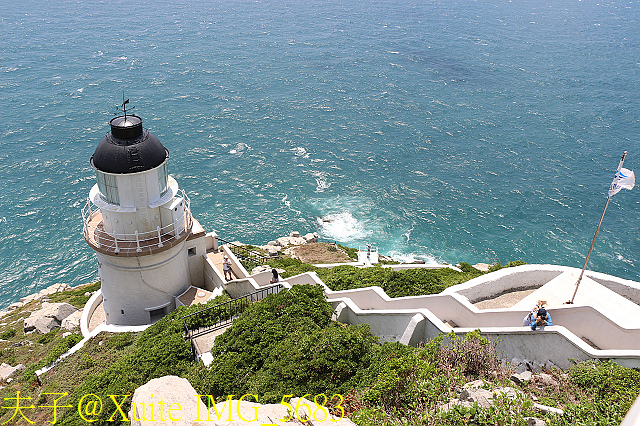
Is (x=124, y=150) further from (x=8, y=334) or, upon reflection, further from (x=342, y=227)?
(x=342, y=227)

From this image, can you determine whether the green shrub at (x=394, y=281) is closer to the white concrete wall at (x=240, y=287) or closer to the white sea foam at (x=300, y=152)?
the white concrete wall at (x=240, y=287)

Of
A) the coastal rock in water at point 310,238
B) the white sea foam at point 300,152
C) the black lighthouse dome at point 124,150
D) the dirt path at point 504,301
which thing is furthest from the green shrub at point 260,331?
the white sea foam at point 300,152

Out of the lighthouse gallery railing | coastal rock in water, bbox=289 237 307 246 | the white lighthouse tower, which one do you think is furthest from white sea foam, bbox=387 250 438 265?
the lighthouse gallery railing

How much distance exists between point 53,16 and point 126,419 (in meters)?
145

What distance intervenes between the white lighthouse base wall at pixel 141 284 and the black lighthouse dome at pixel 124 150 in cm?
465

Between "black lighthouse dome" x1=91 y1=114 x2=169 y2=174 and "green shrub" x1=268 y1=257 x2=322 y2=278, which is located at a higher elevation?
"black lighthouse dome" x1=91 y1=114 x2=169 y2=174

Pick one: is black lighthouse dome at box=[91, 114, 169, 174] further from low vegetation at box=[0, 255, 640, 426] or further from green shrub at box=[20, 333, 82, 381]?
green shrub at box=[20, 333, 82, 381]

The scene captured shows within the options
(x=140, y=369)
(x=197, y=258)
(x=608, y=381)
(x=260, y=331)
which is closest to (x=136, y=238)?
(x=197, y=258)

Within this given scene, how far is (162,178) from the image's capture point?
2462 cm

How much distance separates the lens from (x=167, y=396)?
12195 millimetres

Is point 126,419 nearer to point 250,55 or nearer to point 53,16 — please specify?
point 250,55

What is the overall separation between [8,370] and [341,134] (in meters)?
54.5

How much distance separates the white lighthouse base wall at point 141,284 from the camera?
2502cm

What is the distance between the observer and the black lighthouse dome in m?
22.8
